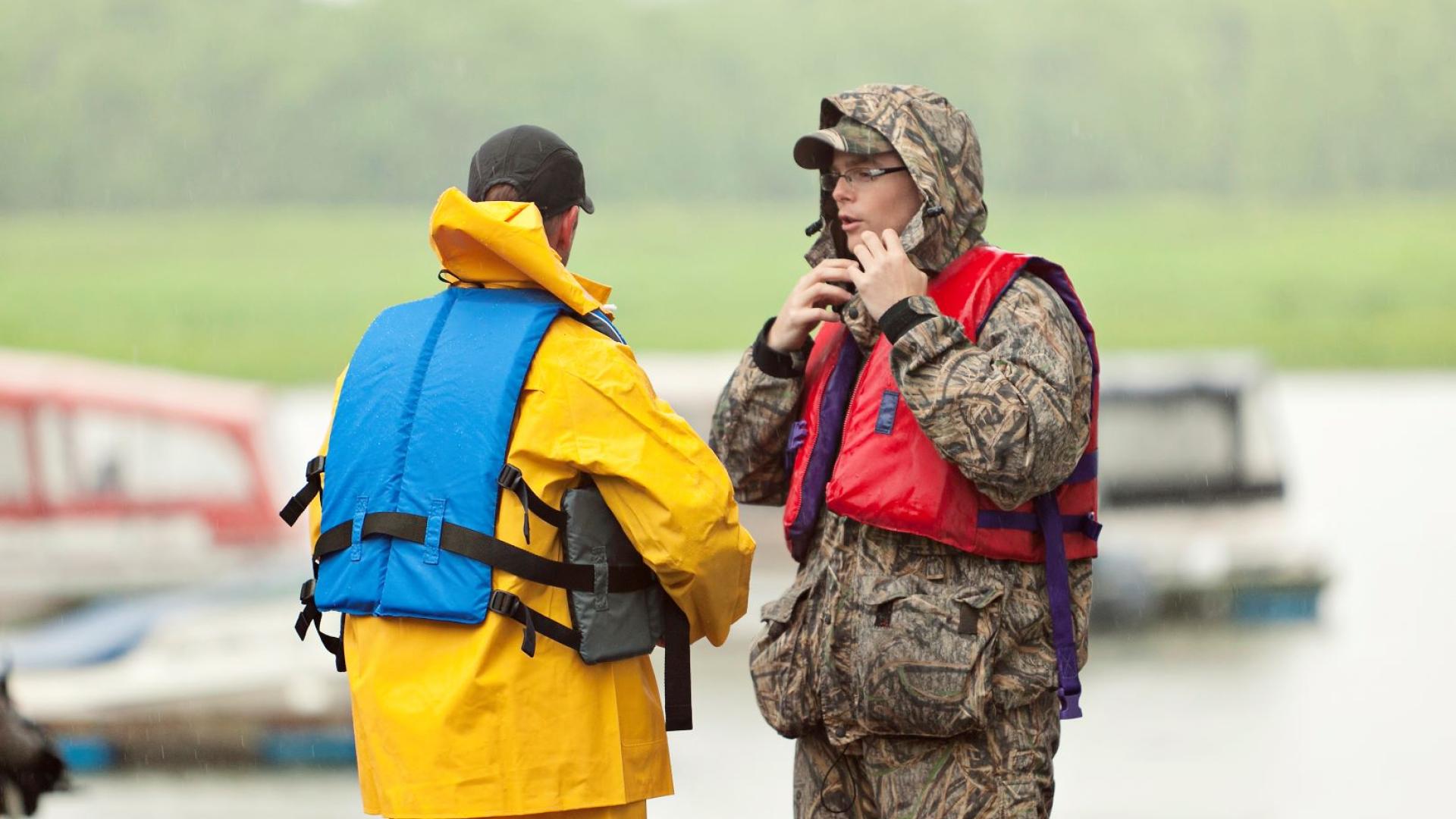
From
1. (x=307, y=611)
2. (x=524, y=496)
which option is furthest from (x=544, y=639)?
(x=307, y=611)

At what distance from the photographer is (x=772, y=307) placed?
89.8ft

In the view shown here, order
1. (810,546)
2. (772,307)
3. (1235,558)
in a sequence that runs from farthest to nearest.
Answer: (772,307), (1235,558), (810,546)

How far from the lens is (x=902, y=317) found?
9.20ft

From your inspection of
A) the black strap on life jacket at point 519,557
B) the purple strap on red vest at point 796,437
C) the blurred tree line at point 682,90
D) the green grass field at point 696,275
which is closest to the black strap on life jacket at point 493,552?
the black strap on life jacket at point 519,557

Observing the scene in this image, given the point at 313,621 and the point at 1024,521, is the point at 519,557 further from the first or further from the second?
the point at 1024,521

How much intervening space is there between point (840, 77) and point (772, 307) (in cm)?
517

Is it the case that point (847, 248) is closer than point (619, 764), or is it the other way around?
point (619, 764)

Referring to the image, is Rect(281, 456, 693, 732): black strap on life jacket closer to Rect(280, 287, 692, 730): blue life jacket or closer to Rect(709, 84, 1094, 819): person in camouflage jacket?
Rect(280, 287, 692, 730): blue life jacket

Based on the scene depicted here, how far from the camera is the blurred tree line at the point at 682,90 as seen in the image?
28031mm

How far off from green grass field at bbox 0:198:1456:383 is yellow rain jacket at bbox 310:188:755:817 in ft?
72.7

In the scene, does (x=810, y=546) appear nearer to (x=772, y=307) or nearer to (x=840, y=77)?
(x=772, y=307)

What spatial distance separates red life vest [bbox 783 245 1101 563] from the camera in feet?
9.33

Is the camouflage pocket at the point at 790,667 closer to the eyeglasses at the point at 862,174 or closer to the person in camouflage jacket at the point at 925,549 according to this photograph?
the person in camouflage jacket at the point at 925,549

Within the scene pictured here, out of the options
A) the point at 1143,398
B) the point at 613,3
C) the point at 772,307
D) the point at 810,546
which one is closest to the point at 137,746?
the point at 810,546
